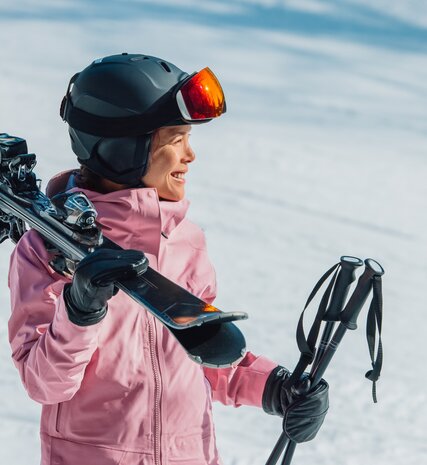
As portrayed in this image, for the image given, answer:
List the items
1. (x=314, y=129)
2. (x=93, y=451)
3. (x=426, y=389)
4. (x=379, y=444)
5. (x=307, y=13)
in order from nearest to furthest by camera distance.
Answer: (x=93, y=451) < (x=379, y=444) < (x=426, y=389) < (x=314, y=129) < (x=307, y=13)

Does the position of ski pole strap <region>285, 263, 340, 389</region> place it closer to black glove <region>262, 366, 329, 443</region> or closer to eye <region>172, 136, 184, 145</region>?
black glove <region>262, 366, 329, 443</region>

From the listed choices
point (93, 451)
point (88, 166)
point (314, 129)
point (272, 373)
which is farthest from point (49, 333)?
point (314, 129)

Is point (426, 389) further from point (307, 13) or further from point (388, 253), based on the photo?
point (307, 13)

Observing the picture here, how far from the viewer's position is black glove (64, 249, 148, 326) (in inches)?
62.6

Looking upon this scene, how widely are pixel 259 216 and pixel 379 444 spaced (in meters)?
2.82

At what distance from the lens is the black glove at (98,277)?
1.59 meters

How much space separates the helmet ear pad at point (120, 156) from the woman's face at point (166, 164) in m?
0.02

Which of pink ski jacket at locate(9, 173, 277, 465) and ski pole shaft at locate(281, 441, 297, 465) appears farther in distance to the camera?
ski pole shaft at locate(281, 441, 297, 465)

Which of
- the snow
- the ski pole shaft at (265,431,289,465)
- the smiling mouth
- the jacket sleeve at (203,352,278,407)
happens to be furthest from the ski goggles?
the snow

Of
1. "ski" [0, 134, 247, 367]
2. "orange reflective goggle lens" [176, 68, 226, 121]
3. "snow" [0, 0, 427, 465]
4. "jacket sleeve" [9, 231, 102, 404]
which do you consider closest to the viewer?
"ski" [0, 134, 247, 367]

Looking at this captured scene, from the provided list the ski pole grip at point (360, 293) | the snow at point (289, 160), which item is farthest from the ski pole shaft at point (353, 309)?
the snow at point (289, 160)

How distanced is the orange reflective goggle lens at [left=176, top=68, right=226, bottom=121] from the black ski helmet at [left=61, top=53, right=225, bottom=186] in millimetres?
24

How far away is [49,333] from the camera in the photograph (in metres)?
1.79

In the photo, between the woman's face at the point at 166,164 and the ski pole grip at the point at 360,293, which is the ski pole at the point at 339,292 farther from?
the woman's face at the point at 166,164
